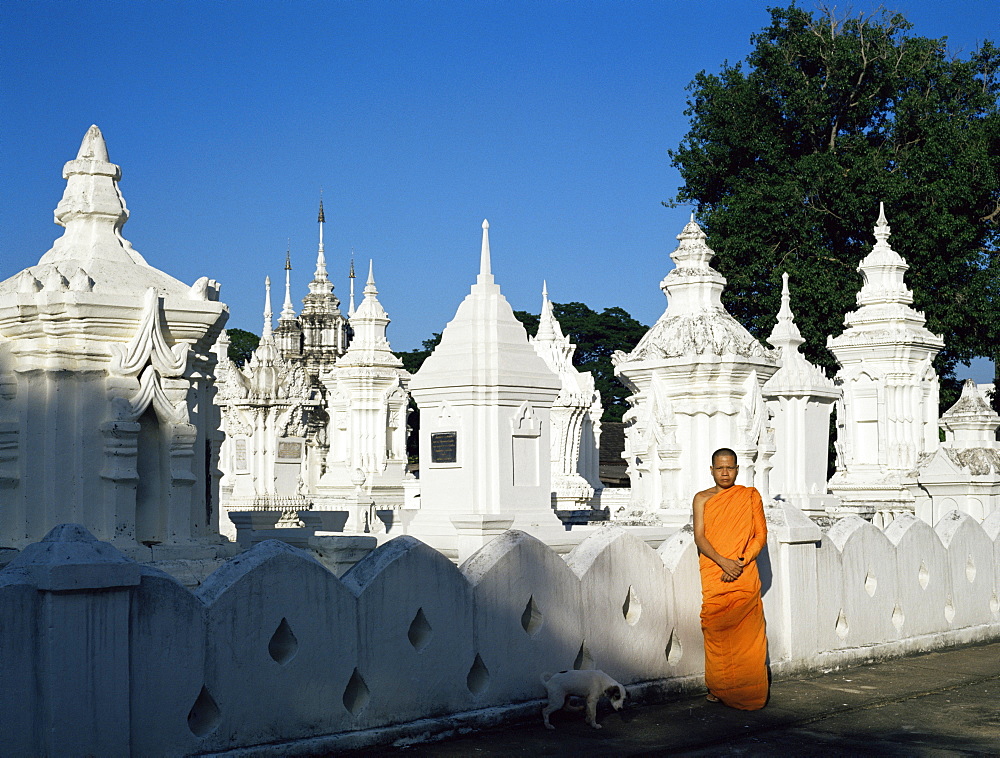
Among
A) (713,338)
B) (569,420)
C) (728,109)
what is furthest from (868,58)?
(713,338)

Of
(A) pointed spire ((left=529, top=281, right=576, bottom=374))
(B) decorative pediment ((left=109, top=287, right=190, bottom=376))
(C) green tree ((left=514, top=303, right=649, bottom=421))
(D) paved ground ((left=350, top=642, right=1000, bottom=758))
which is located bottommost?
(D) paved ground ((left=350, top=642, right=1000, bottom=758))

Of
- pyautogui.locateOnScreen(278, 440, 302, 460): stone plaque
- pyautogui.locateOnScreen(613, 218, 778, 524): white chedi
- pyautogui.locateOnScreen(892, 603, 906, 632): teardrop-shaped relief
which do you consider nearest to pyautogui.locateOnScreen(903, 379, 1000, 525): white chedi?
pyautogui.locateOnScreen(613, 218, 778, 524): white chedi

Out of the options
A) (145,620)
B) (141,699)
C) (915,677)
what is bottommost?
(915,677)

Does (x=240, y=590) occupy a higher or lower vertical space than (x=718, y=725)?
higher

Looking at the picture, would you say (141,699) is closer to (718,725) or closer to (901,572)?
(718,725)

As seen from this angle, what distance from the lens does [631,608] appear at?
25.3ft

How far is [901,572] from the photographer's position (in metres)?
9.87

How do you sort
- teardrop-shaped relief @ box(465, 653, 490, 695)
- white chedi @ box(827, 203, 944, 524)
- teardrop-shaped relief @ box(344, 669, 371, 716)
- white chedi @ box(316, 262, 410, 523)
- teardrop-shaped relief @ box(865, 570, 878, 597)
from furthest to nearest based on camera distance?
white chedi @ box(316, 262, 410, 523) < white chedi @ box(827, 203, 944, 524) < teardrop-shaped relief @ box(865, 570, 878, 597) < teardrop-shaped relief @ box(465, 653, 490, 695) < teardrop-shaped relief @ box(344, 669, 371, 716)

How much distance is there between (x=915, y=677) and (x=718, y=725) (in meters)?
2.44

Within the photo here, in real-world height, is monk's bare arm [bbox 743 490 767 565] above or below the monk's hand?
above

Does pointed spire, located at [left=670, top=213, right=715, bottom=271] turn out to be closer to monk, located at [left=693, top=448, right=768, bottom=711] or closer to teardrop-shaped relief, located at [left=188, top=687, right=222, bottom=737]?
monk, located at [left=693, top=448, right=768, bottom=711]

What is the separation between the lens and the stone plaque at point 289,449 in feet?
108

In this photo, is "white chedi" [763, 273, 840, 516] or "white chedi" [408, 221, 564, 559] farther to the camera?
"white chedi" [763, 273, 840, 516]

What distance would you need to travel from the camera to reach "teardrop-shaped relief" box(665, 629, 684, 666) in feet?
26.2
